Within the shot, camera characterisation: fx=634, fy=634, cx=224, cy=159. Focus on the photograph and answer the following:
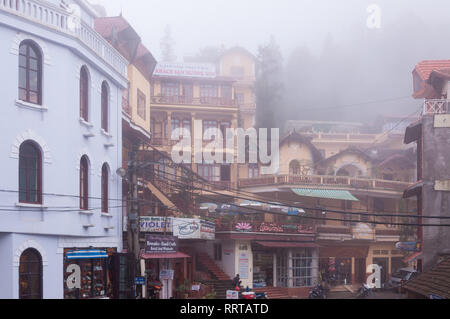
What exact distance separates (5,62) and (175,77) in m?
35.9

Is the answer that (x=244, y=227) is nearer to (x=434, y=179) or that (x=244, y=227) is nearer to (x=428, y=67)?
(x=434, y=179)

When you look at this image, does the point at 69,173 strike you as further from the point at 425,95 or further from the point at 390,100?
the point at 390,100

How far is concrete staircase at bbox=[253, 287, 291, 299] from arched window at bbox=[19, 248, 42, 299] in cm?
2287

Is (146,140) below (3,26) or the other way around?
below

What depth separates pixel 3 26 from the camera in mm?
22016

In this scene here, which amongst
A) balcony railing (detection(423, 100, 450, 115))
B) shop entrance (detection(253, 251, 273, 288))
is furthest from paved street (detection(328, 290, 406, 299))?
balcony railing (detection(423, 100, 450, 115))

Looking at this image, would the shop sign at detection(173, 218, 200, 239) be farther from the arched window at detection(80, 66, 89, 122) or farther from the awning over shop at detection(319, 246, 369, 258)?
the awning over shop at detection(319, 246, 369, 258)

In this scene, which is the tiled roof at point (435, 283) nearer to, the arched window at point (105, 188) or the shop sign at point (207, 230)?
the arched window at point (105, 188)

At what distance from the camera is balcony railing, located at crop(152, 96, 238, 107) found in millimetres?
56000

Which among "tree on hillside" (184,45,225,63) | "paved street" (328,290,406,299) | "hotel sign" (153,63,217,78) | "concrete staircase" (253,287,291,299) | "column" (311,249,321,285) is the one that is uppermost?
"tree on hillside" (184,45,225,63)

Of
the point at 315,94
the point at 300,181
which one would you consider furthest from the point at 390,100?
the point at 300,181

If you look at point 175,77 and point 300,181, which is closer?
point 300,181

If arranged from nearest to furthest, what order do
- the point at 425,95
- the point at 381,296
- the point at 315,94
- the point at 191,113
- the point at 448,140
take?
the point at 448,140
the point at 425,95
the point at 381,296
the point at 191,113
the point at 315,94

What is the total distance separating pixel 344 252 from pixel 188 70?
69.7 ft
